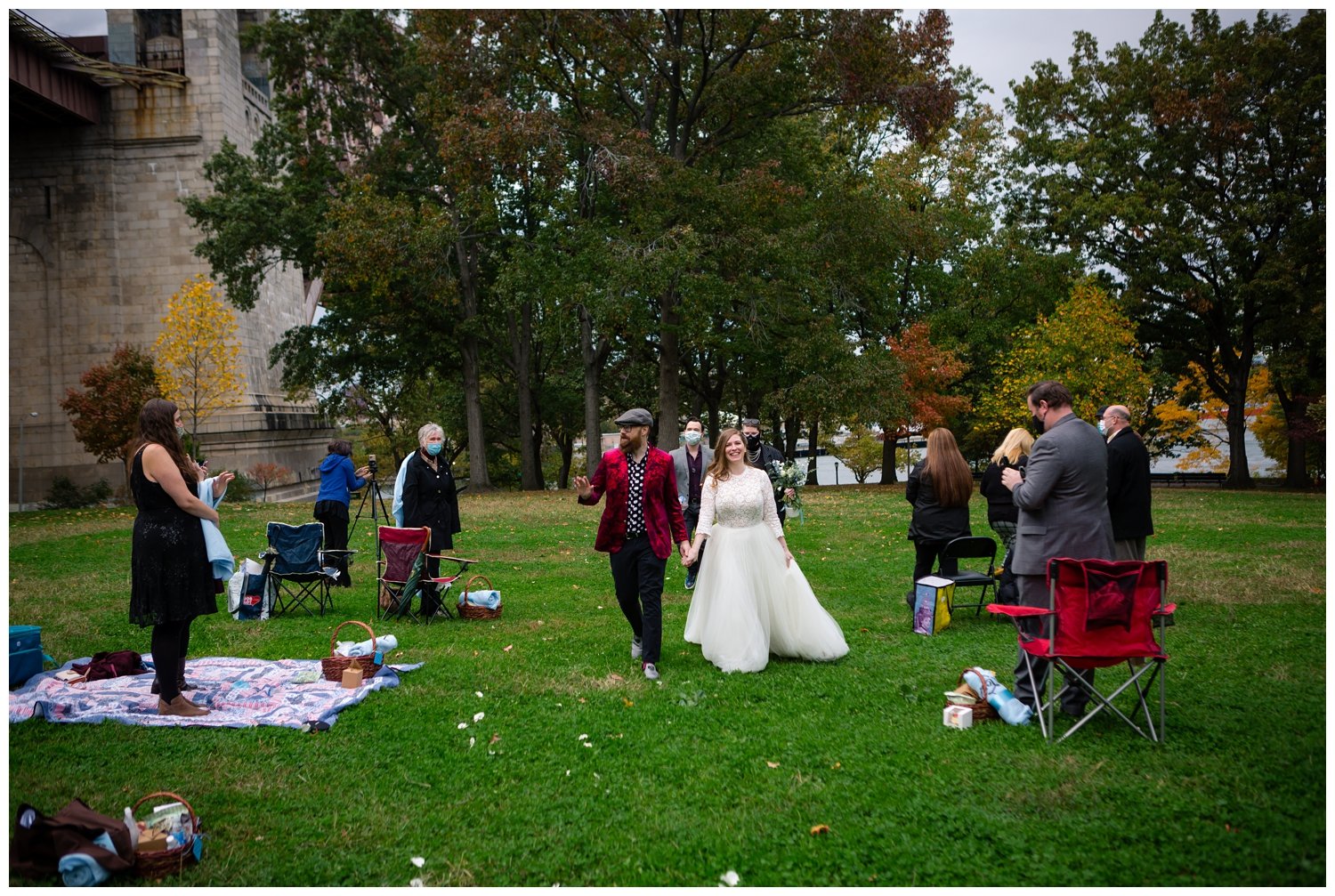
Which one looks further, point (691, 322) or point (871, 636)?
point (691, 322)

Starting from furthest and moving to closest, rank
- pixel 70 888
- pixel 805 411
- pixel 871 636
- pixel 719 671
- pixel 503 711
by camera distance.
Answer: pixel 805 411 → pixel 871 636 → pixel 719 671 → pixel 503 711 → pixel 70 888

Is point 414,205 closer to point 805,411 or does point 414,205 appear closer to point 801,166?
point 801,166

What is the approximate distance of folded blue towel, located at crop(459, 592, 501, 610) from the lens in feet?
31.6

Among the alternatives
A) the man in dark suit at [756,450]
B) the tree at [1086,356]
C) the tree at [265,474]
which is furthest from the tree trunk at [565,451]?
the man in dark suit at [756,450]

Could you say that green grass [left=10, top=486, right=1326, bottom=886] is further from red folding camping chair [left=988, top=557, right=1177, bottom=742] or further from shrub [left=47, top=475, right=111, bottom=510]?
shrub [left=47, top=475, right=111, bottom=510]

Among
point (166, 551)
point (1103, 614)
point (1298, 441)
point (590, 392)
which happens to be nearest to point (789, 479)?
point (1103, 614)

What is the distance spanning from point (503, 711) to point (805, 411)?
2228 centimetres

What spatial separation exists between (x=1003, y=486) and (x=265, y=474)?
2930 centimetres

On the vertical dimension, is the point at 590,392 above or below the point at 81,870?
above

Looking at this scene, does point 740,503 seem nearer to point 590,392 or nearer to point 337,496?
point 337,496

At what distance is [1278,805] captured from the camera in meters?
4.34

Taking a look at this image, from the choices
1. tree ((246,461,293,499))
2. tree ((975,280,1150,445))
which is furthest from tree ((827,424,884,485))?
tree ((246,461,293,499))

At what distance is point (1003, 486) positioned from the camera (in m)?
9.21

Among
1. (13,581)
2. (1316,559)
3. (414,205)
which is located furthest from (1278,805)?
(414,205)
